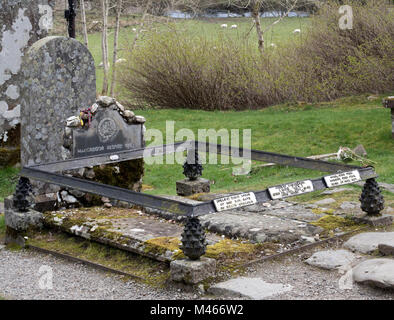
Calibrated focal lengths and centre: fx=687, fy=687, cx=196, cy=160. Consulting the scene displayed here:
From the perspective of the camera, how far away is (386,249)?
6.03m

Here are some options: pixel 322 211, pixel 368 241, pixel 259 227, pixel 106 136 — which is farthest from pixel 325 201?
pixel 106 136

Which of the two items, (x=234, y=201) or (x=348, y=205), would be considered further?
(x=348, y=205)

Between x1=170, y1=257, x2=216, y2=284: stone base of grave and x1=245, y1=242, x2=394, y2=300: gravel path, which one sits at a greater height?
x1=170, y1=257, x2=216, y2=284: stone base of grave

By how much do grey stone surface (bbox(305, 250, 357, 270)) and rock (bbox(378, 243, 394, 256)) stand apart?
0.77 feet

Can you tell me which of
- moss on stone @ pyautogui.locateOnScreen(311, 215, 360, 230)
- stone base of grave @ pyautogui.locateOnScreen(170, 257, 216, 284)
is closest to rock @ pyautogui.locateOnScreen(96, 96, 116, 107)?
moss on stone @ pyautogui.locateOnScreen(311, 215, 360, 230)

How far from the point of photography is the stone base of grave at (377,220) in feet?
23.1

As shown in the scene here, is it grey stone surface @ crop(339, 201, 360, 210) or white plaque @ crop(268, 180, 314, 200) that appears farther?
grey stone surface @ crop(339, 201, 360, 210)

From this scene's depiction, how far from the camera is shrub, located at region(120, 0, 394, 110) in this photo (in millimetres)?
18344

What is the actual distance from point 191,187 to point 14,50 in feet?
13.9

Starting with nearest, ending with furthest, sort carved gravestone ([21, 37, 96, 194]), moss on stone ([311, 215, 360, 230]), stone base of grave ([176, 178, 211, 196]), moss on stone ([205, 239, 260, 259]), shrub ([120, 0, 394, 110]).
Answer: moss on stone ([205, 239, 260, 259]), moss on stone ([311, 215, 360, 230]), stone base of grave ([176, 178, 211, 196]), carved gravestone ([21, 37, 96, 194]), shrub ([120, 0, 394, 110])

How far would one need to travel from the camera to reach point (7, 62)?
36.3ft

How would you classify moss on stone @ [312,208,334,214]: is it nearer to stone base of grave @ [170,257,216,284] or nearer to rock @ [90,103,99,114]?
stone base of grave @ [170,257,216,284]
